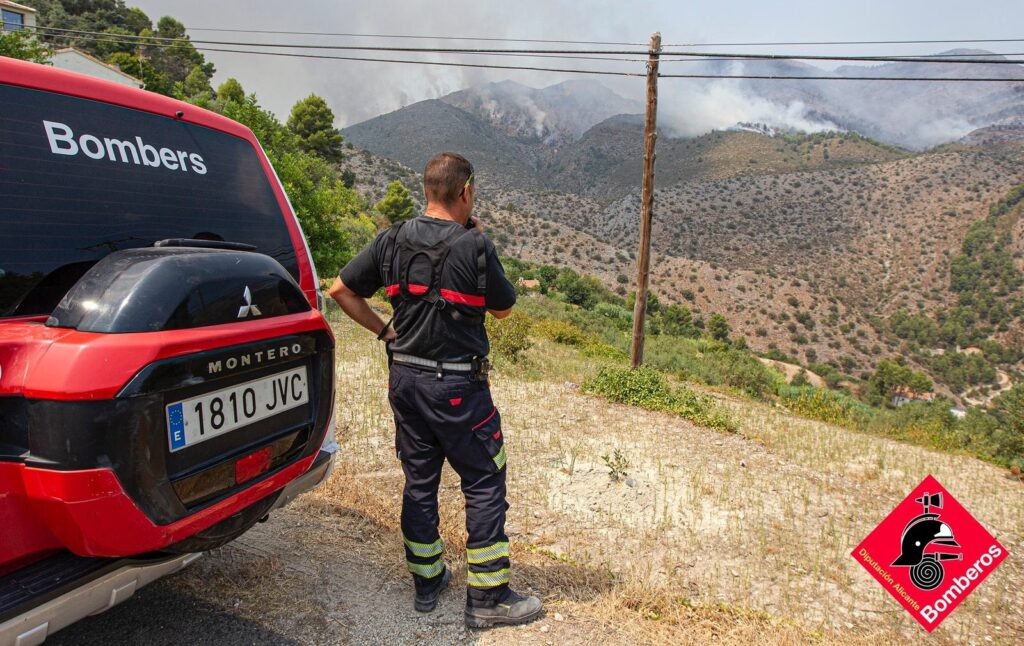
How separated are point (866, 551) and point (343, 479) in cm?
383

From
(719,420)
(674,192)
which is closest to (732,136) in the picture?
(674,192)

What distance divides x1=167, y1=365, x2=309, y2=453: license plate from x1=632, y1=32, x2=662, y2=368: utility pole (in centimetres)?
891

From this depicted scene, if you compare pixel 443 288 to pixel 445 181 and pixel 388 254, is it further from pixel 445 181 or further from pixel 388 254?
pixel 445 181

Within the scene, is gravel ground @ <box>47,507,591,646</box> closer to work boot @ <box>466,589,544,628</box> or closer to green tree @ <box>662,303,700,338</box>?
work boot @ <box>466,589,544,628</box>

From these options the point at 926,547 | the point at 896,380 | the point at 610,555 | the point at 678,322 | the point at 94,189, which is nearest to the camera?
the point at 94,189

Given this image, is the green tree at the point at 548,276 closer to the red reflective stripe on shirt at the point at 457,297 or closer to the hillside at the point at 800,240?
the hillside at the point at 800,240

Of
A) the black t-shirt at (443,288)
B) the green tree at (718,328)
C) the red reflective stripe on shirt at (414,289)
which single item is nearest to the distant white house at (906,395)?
the green tree at (718,328)

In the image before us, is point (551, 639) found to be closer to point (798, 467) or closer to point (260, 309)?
point (260, 309)

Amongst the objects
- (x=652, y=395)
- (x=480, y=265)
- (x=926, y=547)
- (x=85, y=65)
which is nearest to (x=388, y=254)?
(x=480, y=265)

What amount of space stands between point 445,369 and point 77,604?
→ 1.47 m

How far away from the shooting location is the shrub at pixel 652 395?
797 centimetres

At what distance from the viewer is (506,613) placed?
280cm

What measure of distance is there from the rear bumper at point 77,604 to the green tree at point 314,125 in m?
46.3

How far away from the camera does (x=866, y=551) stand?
4.02 m
